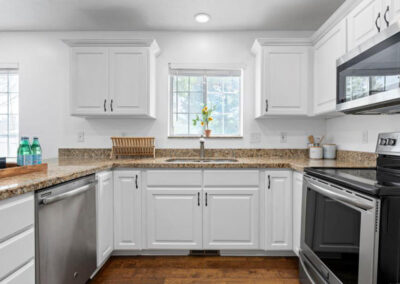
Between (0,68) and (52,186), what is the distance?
2334mm

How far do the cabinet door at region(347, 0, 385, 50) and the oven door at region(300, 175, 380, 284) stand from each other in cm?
104

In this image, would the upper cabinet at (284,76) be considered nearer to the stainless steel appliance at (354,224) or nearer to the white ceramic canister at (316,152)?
the white ceramic canister at (316,152)

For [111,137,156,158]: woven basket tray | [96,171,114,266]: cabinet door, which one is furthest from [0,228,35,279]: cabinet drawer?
[111,137,156,158]: woven basket tray

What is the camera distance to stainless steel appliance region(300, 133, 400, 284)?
1054 mm

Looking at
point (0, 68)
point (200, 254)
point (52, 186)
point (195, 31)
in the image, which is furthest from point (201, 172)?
point (0, 68)

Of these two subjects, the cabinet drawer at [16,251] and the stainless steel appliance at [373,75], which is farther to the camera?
the stainless steel appliance at [373,75]

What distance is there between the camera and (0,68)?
2.85 m

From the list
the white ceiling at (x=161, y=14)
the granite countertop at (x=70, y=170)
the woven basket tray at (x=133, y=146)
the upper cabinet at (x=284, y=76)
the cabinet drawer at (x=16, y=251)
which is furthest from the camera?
the woven basket tray at (x=133, y=146)

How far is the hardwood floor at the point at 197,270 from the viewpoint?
191 centimetres

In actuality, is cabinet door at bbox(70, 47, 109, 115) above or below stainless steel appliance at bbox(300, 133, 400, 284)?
above

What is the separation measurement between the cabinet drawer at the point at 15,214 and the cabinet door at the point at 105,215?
75 cm

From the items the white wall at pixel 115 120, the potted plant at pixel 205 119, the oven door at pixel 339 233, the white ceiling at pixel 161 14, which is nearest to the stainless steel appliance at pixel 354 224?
the oven door at pixel 339 233

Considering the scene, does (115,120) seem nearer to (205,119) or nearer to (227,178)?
(205,119)

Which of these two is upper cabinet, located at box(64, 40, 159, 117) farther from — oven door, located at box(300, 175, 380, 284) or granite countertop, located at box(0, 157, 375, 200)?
oven door, located at box(300, 175, 380, 284)
